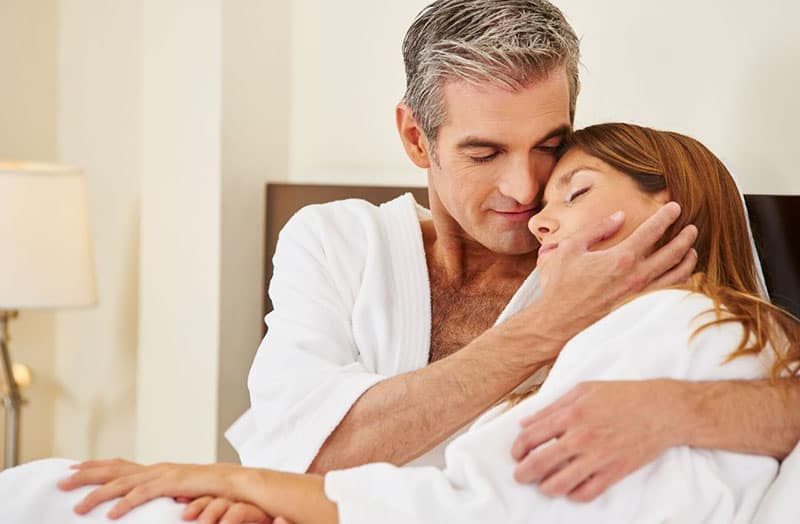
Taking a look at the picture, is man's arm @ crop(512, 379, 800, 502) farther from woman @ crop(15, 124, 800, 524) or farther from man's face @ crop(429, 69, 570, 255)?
man's face @ crop(429, 69, 570, 255)

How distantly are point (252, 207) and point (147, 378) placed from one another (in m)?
0.60

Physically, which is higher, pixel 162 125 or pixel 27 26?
pixel 27 26

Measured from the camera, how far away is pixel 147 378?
3.17 metres

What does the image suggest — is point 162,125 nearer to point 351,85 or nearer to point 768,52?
point 351,85

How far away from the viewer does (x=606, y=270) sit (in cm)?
154

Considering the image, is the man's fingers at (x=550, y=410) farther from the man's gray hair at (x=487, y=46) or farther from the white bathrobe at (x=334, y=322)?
the man's gray hair at (x=487, y=46)

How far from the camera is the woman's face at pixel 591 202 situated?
159 cm

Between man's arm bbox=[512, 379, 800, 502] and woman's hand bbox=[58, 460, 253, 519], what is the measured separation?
0.38m

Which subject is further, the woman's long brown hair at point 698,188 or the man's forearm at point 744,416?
the woman's long brown hair at point 698,188

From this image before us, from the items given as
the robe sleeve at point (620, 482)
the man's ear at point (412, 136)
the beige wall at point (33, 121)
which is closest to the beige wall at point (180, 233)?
the beige wall at point (33, 121)

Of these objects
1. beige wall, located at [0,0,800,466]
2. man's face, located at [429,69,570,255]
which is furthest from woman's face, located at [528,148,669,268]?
beige wall, located at [0,0,800,466]

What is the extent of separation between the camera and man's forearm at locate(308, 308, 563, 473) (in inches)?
63.0

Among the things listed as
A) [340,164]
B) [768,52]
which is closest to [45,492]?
[768,52]

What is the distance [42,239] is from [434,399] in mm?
1730
